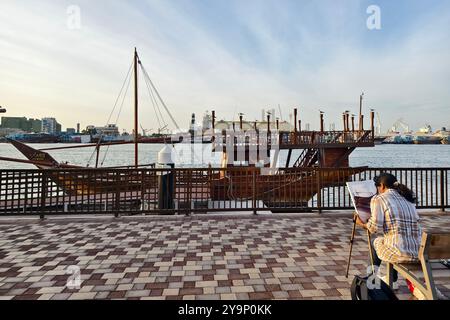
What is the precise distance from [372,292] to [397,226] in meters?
0.60

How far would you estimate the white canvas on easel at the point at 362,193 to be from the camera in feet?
9.52

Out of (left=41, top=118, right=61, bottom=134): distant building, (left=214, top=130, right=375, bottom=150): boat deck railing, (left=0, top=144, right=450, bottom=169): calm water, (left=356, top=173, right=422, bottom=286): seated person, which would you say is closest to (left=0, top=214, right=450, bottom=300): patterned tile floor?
(left=356, top=173, right=422, bottom=286): seated person

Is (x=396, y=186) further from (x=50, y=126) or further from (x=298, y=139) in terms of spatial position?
(x=50, y=126)

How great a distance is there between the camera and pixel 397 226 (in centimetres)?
223

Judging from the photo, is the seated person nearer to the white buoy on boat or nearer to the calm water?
the white buoy on boat

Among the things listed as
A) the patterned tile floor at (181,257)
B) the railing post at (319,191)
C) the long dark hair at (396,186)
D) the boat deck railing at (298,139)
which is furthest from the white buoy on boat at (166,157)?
the boat deck railing at (298,139)

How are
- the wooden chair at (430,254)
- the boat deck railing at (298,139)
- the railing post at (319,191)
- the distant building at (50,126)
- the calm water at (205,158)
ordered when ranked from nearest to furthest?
the wooden chair at (430,254) < the railing post at (319,191) < the boat deck railing at (298,139) < the calm water at (205,158) < the distant building at (50,126)

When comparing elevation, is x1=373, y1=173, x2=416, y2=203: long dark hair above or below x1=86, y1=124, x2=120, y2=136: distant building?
below

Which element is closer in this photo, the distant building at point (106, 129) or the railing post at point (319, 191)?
the railing post at point (319, 191)

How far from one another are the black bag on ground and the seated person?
1.04 feet

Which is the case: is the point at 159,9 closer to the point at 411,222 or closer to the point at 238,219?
the point at 238,219

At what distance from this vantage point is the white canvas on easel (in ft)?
9.52

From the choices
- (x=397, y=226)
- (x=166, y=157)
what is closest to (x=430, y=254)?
(x=397, y=226)

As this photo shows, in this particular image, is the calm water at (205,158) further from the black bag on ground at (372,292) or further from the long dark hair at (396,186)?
the black bag on ground at (372,292)
